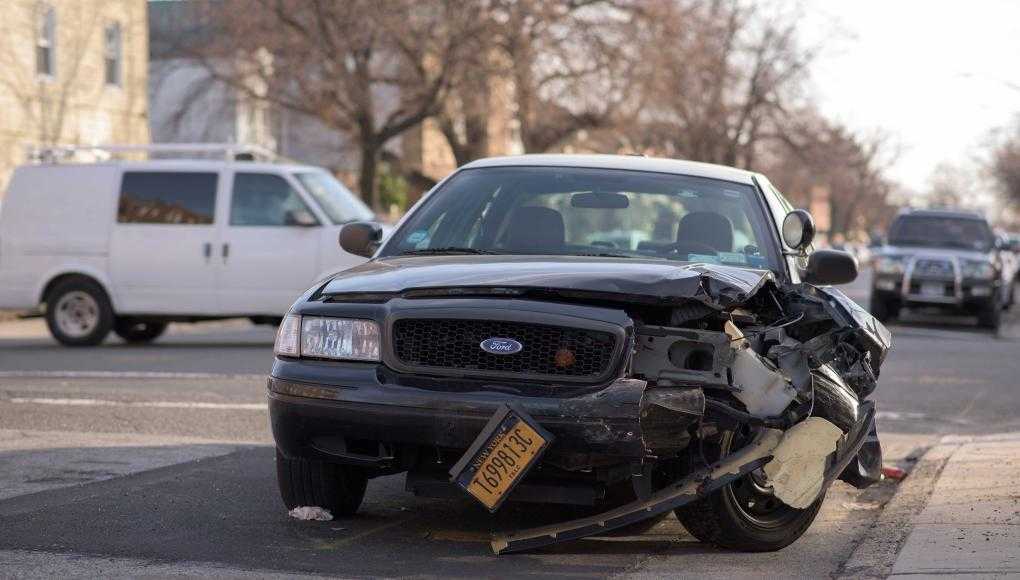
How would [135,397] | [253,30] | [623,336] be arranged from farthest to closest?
[253,30] → [135,397] → [623,336]

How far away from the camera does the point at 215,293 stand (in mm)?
15742

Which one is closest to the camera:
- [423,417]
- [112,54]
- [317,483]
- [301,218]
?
[423,417]

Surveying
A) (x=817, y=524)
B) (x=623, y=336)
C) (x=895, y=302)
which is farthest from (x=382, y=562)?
(x=895, y=302)

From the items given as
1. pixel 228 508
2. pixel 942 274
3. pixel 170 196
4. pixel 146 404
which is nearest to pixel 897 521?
pixel 228 508

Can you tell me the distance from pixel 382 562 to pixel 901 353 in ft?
38.1

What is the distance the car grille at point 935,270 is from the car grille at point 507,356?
17587 millimetres

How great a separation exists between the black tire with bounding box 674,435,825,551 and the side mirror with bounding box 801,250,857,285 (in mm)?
1193

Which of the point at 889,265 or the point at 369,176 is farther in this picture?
the point at 369,176

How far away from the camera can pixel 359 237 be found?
727 cm

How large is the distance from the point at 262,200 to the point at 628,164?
915 centimetres

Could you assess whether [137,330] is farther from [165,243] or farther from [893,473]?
[893,473]

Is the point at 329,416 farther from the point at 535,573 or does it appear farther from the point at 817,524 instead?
the point at 817,524

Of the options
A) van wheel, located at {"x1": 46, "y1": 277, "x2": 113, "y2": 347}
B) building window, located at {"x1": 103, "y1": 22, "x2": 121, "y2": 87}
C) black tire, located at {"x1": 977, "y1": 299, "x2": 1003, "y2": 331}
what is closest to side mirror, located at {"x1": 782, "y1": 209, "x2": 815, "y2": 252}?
van wheel, located at {"x1": 46, "y1": 277, "x2": 113, "y2": 347}

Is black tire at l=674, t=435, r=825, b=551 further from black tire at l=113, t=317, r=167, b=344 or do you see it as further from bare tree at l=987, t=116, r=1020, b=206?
bare tree at l=987, t=116, r=1020, b=206
